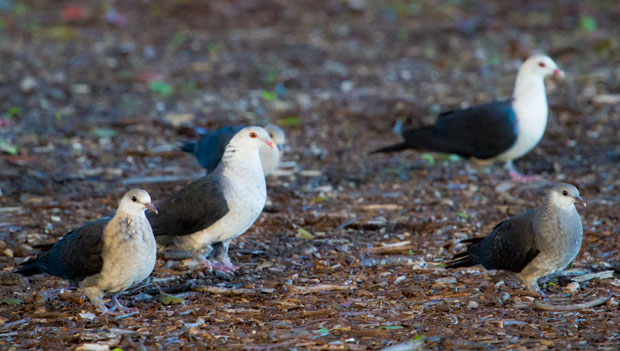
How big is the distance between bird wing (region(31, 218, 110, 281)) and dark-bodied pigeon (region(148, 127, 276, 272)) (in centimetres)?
69

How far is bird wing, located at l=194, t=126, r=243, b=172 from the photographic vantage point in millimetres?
6309

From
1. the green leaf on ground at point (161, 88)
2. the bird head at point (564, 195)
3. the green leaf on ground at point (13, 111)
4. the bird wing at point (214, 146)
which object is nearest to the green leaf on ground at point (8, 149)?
the green leaf on ground at point (13, 111)

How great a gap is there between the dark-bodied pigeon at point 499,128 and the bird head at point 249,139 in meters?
2.42

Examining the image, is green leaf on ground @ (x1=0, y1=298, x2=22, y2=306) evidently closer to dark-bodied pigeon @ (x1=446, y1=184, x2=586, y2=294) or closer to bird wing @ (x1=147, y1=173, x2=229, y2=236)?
bird wing @ (x1=147, y1=173, x2=229, y2=236)

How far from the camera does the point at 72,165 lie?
7734mm

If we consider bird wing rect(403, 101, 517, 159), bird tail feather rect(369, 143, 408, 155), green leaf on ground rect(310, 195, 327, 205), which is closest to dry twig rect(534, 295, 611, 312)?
green leaf on ground rect(310, 195, 327, 205)

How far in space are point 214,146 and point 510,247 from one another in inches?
99.5

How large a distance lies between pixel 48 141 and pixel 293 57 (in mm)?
4448

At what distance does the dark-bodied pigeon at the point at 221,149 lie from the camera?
6.34 meters

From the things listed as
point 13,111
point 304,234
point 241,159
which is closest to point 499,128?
point 304,234

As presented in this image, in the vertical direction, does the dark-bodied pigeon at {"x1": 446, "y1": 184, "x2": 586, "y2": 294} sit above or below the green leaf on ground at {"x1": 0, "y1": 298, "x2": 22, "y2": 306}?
above

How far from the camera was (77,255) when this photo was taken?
4.58 m

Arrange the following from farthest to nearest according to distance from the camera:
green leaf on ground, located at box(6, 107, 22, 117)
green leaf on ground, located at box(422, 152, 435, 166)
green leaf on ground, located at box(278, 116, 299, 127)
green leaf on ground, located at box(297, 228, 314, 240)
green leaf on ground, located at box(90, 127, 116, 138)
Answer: green leaf on ground, located at box(6, 107, 22, 117) → green leaf on ground, located at box(278, 116, 299, 127) → green leaf on ground, located at box(90, 127, 116, 138) → green leaf on ground, located at box(422, 152, 435, 166) → green leaf on ground, located at box(297, 228, 314, 240)

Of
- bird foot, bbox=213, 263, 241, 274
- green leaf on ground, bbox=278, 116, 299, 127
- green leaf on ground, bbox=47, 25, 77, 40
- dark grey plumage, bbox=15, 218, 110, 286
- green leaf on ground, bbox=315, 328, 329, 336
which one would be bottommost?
green leaf on ground, bbox=315, 328, 329, 336
